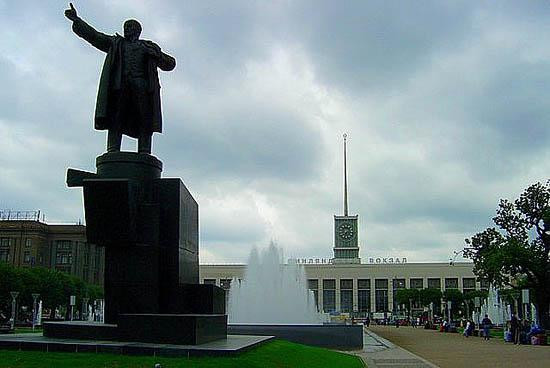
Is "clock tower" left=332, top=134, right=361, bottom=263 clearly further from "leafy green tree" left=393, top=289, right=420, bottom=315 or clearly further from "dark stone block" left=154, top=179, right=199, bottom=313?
"dark stone block" left=154, top=179, right=199, bottom=313

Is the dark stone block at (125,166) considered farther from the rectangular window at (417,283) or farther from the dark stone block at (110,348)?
the rectangular window at (417,283)

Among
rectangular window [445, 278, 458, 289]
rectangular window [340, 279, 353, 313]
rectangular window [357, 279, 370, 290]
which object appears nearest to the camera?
rectangular window [445, 278, 458, 289]

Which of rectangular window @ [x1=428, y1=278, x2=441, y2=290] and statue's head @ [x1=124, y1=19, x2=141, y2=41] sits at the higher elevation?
statue's head @ [x1=124, y1=19, x2=141, y2=41]

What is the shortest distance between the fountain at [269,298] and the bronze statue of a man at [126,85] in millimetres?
17929

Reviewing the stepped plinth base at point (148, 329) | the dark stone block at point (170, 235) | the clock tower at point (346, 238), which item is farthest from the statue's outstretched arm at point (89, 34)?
the clock tower at point (346, 238)

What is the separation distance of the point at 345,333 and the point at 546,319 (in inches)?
1136

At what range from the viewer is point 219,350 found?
39.3 ft

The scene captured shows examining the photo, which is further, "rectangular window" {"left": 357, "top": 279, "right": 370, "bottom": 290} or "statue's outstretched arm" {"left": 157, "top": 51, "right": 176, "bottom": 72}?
"rectangular window" {"left": 357, "top": 279, "right": 370, "bottom": 290}

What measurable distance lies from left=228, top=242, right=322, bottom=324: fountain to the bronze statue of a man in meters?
17.9

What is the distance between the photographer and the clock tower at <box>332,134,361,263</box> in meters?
119

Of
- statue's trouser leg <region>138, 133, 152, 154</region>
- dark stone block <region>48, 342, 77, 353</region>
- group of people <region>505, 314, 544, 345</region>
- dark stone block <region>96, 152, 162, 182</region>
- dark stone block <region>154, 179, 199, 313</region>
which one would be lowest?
group of people <region>505, 314, 544, 345</region>

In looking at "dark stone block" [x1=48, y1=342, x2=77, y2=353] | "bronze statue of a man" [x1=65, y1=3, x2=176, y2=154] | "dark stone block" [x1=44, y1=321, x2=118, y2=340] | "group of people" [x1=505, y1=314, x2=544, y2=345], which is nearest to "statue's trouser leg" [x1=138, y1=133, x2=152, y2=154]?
"bronze statue of a man" [x1=65, y1=3, x2=176, y2=154]

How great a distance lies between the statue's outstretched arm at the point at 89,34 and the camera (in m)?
15.4

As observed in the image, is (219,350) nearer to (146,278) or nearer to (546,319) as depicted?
(146,278)
